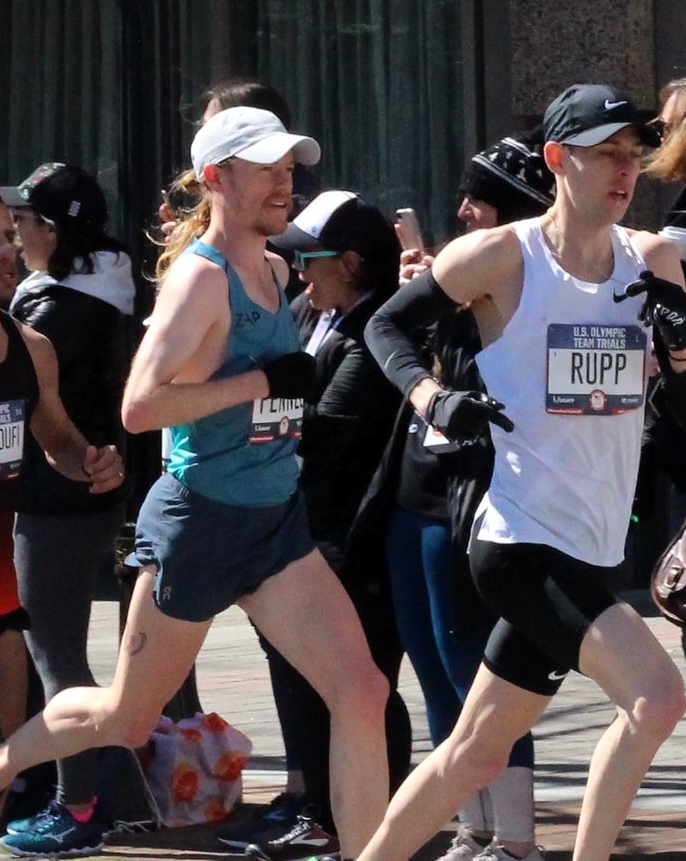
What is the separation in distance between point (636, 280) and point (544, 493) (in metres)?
0.53

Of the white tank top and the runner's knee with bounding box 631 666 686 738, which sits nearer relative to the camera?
the runner's knee with bounding box 631 666 686 738

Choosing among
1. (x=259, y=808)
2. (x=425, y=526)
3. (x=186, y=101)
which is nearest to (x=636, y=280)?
(x=425, y=526)

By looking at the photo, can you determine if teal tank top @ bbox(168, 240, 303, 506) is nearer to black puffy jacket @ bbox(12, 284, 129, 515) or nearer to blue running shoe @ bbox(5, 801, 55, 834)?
black puffy jacket @ bbox(12, 284, 129, 515)

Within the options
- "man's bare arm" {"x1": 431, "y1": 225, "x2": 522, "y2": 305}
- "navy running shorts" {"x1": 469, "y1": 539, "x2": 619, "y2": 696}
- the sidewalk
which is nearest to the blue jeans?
the sidewalk

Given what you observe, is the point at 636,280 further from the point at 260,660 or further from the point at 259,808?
the point at 260,660

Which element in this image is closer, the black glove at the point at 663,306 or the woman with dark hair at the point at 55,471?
the black glove at the point at 663,306

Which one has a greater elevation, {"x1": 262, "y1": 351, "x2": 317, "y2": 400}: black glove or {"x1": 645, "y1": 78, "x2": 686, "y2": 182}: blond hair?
{"x1": 645, "y1": 78, "x2": 686, "y2": 182}: blond hair

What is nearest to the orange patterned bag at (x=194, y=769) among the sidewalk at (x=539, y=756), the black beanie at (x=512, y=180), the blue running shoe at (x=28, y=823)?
the sidewalk at (x=539, y=756)

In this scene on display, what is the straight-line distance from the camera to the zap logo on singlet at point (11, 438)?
532 cm

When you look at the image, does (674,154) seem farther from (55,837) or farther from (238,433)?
(55,837)

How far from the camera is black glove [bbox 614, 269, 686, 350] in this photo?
444 cm

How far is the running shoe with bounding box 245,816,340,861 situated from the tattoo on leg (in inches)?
39.4

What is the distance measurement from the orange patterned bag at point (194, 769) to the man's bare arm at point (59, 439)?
96 cm

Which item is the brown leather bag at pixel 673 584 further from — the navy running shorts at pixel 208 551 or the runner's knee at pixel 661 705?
the navy running shorts at pixel 208 551
